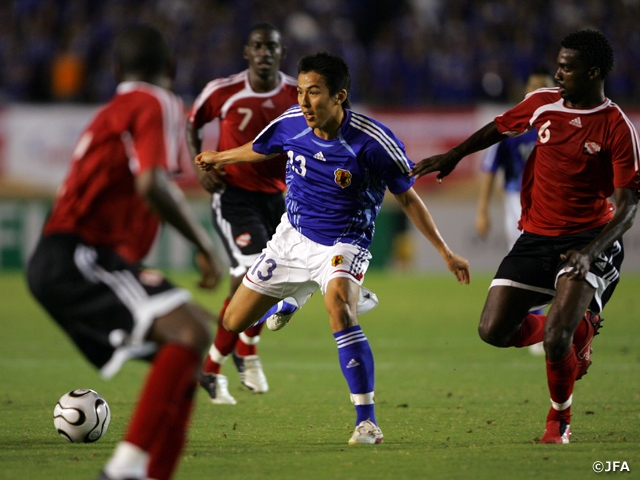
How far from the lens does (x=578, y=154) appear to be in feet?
19.2

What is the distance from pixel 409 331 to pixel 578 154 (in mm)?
6257

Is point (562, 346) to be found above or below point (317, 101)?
below

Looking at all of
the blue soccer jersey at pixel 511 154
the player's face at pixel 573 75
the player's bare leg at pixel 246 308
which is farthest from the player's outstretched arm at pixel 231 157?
the blue soccer jersey at pixel 511 154

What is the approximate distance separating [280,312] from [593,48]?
103 inches

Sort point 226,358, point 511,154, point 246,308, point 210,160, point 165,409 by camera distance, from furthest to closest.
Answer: point 511,154 < point 226,358 < point 210,160 < point 246,308 < point 165,409

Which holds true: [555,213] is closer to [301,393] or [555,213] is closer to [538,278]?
[538,278]

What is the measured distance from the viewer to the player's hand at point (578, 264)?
17.9 ft

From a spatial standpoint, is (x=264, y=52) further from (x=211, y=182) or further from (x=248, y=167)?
(x=211, y=182)

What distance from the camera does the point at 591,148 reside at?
5824 millimetres

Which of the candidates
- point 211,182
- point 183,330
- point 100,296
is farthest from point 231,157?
point 183,330

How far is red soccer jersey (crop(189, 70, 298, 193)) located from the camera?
7.93 m

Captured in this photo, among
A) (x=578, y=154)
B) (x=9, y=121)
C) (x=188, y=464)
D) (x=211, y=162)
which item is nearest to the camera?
(x=188, y=464)

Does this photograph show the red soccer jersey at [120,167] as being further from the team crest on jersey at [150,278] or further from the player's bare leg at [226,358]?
the player's bare leg at [226,358]

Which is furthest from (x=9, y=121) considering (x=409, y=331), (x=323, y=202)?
(x=323, y=202)
